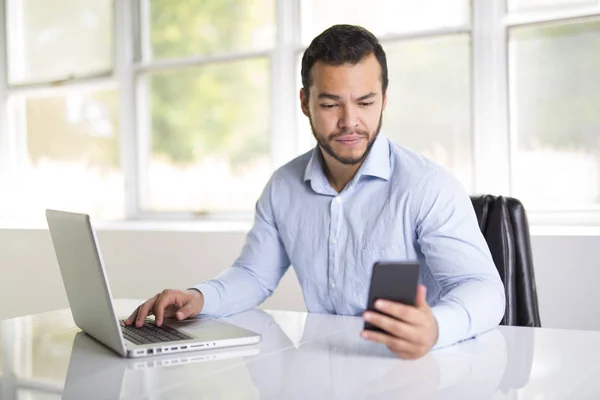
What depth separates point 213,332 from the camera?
147 cm

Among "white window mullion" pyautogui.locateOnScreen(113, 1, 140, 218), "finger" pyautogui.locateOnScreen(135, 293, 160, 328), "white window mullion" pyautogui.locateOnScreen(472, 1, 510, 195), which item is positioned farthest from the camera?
"white window mullion" pyautogui.locateOnScreen(113, 1, 140, 218)

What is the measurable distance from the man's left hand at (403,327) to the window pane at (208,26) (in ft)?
8.73

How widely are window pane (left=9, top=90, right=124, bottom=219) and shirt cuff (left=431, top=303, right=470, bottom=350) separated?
312 cm

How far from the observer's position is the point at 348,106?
1736mm

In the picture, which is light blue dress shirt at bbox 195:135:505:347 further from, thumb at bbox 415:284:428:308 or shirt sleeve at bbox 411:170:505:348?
thumb at bbox 415:284:428:308

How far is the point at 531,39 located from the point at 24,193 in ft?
10.7

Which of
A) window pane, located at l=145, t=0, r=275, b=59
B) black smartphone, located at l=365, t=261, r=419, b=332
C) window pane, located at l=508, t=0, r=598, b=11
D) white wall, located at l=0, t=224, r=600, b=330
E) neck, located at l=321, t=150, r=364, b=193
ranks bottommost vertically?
white wall, located at l=0, t=224, r=600, b=330

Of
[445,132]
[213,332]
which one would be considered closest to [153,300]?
[213,332]

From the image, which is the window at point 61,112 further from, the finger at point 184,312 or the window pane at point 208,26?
the finger at point 184,312

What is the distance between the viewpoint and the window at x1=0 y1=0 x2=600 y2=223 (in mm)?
2975

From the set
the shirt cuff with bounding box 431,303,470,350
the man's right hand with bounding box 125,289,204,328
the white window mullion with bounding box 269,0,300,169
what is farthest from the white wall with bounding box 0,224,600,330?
the man's right hand with bounding box 125,289,204,328

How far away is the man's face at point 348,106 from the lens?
1.74m

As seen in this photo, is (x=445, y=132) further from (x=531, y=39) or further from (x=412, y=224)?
(x=412, y=224)

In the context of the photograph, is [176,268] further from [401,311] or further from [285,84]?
[401,311]
